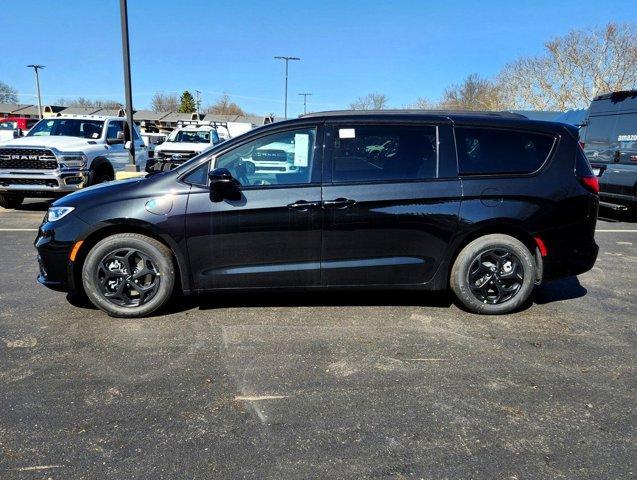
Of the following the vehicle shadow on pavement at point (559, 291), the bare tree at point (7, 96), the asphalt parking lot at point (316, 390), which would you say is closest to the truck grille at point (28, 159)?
the asphalt parking lot at point (316, 390)

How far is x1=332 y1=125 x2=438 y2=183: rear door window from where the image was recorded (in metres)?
4.38

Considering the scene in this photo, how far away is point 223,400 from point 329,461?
2.83ft

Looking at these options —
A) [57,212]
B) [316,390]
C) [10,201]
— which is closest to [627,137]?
[316,390]

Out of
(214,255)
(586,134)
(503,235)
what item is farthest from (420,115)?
(586,134)

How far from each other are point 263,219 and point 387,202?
1.08 metres

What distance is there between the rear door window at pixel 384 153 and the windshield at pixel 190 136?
43.7 ft

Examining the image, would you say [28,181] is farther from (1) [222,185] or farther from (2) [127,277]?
(1) [222,185]

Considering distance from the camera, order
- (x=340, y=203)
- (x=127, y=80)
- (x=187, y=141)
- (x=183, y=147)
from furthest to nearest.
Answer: (x=187, y=141) < (x=183, y=147) < (x=127, y=80) < (x=340, y=203)

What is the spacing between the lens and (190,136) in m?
17.1

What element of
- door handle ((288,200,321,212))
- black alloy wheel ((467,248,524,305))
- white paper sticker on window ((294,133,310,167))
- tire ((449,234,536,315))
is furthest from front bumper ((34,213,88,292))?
black alloy wheel ((467,248,524,305))

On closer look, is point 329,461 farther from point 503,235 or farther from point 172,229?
point 503,235

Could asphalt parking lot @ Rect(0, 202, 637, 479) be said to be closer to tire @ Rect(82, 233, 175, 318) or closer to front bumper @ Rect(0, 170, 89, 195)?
tire @ Rect(82, 233, 175, 318)

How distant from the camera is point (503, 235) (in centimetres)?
454

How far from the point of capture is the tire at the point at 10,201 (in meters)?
10.8
